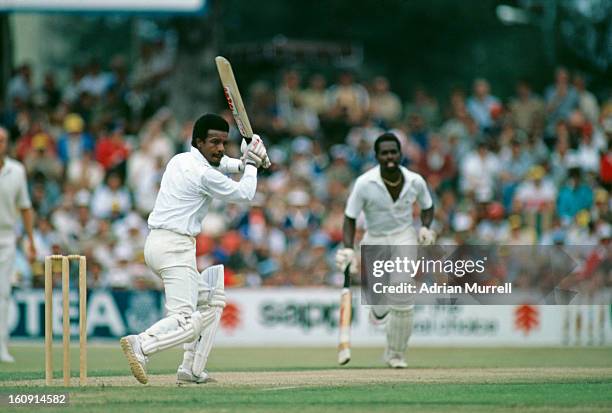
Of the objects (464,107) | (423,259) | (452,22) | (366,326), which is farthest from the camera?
(452,22)

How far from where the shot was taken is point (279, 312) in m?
18.9

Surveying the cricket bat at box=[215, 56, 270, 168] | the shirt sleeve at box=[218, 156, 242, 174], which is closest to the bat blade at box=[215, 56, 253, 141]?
the cricket bat at box=[215, 56, 270, 168]

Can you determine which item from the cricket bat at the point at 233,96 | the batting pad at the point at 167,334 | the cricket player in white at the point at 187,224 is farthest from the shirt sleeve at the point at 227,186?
the batting pad at the point at 167,334

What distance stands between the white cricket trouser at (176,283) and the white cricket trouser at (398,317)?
296 cm

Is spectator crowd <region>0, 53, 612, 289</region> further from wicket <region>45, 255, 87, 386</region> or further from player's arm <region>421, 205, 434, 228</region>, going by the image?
wicket <region>45, 255, 87, 386</region>

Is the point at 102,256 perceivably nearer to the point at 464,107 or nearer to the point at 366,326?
the point at 366,326

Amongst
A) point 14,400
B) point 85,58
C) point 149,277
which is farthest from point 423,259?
point 85,58

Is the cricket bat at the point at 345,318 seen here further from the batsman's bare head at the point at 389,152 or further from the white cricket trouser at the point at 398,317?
the batsman's bare head at the point at 389,152

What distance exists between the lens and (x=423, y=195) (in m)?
12.6

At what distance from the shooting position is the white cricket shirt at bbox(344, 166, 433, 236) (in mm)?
12484

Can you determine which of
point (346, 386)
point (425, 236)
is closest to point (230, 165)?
point (346, 386)

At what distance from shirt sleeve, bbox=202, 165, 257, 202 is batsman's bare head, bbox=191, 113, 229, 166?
0.62 feet

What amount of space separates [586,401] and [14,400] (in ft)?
13.8

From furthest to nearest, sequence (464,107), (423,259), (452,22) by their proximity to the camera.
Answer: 1. (452,22)
2. (464,107)
3. (423,259)
